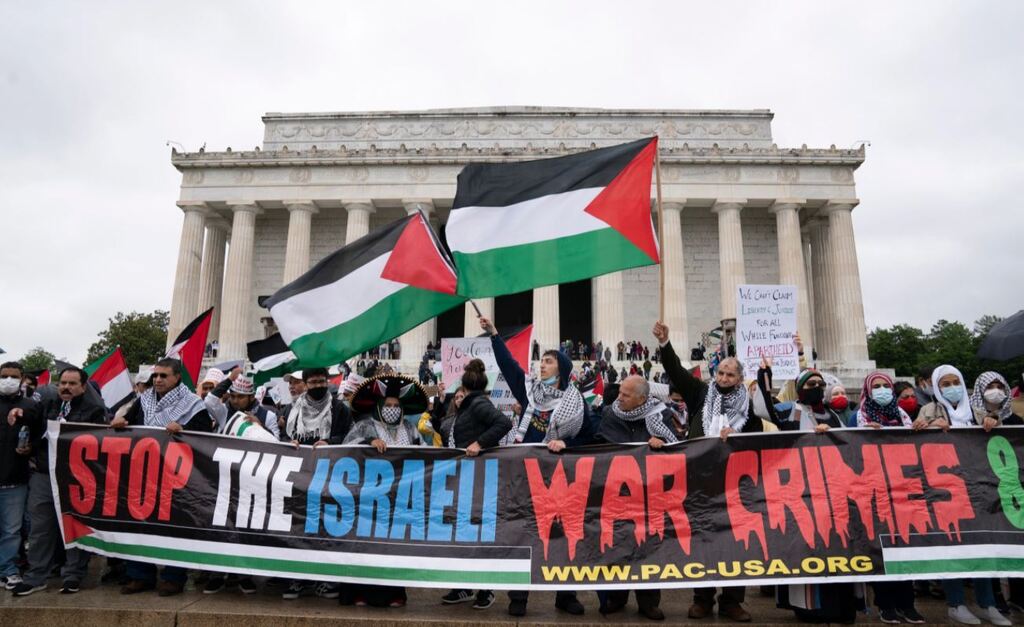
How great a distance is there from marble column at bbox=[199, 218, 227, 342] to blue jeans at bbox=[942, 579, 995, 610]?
3869 centimetres

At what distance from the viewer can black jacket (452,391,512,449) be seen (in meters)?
5.80

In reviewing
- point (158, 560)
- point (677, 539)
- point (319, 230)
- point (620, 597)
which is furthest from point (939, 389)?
point (319, 230)

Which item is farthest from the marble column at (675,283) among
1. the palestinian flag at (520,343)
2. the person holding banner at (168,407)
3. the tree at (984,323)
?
the tree at (984,323)

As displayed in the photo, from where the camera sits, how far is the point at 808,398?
257 inches

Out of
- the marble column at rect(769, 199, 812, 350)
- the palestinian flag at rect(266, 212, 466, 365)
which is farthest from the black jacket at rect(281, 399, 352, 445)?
the marble column at rect(769, 199, 812, 350)

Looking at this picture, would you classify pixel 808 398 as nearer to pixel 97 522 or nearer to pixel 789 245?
pixel 97 522

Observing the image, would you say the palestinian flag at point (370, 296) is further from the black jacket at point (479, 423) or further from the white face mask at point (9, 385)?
the white face mask at point (9, 385)

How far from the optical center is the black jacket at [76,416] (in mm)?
6426

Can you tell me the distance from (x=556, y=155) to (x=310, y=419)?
110 feet

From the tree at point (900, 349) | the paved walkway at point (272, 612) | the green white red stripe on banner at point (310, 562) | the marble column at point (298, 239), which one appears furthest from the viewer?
the tree at point (900, 349)

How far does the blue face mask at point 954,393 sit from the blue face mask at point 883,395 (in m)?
0.61

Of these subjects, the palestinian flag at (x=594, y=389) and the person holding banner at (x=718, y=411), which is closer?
the person holding banner at (x=718, y=411)

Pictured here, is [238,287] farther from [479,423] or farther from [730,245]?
[479,423]

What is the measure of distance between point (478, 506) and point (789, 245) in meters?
35.1
